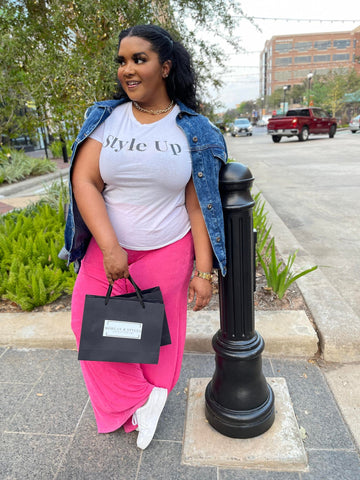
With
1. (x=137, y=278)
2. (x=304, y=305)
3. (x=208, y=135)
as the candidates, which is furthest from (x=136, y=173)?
(x=304, y=305)

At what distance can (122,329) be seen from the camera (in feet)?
5.19

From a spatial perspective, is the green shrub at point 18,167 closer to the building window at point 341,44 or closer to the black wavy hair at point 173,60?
the black wavy hair at point 173,60

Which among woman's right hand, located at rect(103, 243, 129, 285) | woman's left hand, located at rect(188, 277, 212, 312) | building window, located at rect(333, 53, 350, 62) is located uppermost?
building window, located at rect(333, 53, 350, 62)

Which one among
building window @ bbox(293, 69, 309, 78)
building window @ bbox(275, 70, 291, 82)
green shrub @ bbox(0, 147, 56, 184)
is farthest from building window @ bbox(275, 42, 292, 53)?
green shrub @ bbox(0, 147, 56, 184)

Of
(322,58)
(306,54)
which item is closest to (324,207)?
(306,54)

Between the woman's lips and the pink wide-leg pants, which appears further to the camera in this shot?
the pink wide-leg pants

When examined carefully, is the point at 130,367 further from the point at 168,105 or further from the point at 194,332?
the point at 168,105

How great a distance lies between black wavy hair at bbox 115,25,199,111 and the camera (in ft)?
4.99

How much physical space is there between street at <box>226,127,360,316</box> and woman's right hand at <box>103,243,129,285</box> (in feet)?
7.26

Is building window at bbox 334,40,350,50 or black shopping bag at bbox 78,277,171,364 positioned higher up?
building window at bbox 334,40,350,50

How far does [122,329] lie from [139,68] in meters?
1.04

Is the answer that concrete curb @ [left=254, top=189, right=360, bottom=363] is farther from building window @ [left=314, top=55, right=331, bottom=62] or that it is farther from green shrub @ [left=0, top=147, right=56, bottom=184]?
building window @ [left=314, top=55, right=331, bottom=62]

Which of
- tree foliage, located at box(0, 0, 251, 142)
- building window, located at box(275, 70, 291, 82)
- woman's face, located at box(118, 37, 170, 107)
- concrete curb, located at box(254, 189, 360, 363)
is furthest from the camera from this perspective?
building window, located at box(275, 70, 291, 82)

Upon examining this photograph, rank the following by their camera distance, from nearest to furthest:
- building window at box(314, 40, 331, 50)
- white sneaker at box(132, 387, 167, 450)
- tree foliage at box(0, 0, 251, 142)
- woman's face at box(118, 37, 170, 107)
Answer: woman's face at box(118, 37, 170, 107)
white sneaker at box(132, 387, 167, 450)
tree foliage at box(0, 0, 251, 142)
building window at box(314, 40, 331, 50)
